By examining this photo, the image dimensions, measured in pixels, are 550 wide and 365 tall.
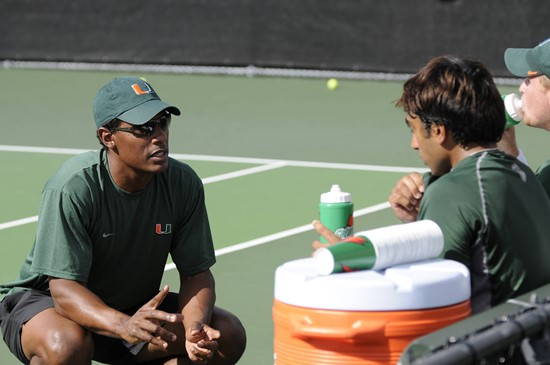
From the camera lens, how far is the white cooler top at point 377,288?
3.21 meters

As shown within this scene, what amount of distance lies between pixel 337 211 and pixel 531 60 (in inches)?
35.0

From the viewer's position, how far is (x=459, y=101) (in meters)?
3.77

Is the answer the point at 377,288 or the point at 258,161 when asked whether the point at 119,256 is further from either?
the point at 258,161

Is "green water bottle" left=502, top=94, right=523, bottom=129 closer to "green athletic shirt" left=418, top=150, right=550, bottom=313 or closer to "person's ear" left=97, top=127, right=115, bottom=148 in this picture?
"green athletic shirt" left=418, top=150, right=550, bottom=313

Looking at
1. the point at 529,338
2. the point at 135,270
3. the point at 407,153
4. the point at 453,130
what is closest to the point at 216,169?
the point at 407,153

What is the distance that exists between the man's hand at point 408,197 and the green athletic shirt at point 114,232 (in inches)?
34.4

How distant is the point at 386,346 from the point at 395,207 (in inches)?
53.5

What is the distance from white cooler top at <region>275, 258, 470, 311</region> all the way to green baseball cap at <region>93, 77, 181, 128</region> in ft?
5.00

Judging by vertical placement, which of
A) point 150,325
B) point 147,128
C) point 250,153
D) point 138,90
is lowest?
point 250,153

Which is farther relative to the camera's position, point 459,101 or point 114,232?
point 114,232

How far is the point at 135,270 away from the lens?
16.2ft

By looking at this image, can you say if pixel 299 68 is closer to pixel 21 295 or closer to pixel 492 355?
pixel 21 295

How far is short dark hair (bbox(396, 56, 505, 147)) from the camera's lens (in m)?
3.78

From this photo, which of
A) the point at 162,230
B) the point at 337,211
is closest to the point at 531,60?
the point at 337,211
